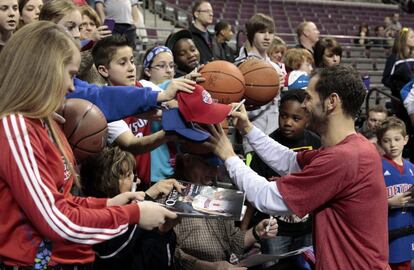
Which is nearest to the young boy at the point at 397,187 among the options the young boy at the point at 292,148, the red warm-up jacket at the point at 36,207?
the young boy at the point at 292,148

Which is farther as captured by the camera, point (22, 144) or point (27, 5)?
point (27, 5)

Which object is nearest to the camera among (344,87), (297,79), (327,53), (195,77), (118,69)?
(344,87)

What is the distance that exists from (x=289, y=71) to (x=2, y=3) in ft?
10.5

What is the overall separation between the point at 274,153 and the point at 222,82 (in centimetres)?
48

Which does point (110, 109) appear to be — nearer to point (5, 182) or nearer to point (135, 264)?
point (135, 264)

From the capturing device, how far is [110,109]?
294 centimetres

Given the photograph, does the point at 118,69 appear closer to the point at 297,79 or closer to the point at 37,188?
the point at 37,188

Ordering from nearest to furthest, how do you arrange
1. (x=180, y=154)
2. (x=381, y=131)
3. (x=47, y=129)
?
(x=47, y=129) < (x=180, y=154) < (x=381, y=131)

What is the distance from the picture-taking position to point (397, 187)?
175 inches

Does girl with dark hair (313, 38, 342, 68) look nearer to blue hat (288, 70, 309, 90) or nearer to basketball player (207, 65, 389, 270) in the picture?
blue hat (288, 70, 309, 90)

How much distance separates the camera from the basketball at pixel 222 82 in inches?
132

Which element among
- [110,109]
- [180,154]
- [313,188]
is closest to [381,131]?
[180,154]

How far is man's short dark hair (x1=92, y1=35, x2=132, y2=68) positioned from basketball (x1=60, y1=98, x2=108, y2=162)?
0.75 m

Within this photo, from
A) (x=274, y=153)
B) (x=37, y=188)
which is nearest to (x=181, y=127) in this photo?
(x=274, y=153)
